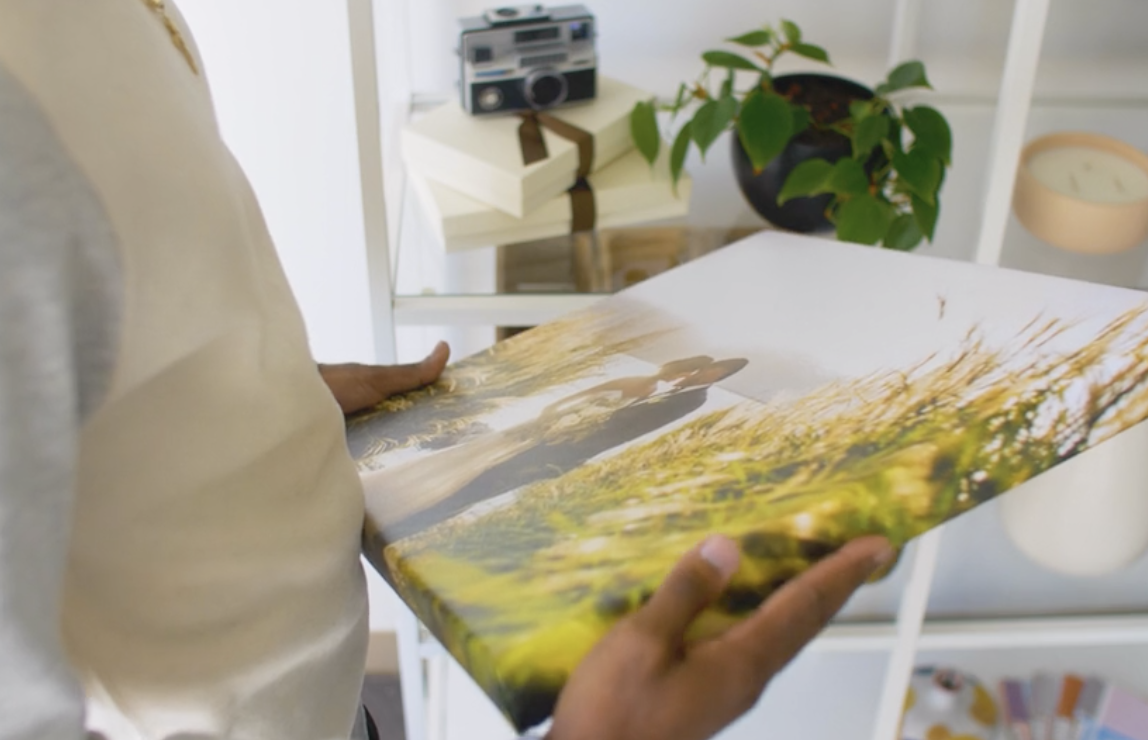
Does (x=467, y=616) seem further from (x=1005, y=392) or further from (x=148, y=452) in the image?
(x=1005, y=392)

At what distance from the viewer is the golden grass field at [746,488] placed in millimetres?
380

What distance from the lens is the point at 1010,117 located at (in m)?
0.72

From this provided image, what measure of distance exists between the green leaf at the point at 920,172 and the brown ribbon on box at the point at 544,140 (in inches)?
8.7

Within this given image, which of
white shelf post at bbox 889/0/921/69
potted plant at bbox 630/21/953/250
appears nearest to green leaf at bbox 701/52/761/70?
potted plant at bbox 630/21/953/250

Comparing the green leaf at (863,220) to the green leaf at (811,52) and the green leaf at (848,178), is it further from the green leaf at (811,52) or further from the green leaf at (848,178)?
the green leaf at (811,52)

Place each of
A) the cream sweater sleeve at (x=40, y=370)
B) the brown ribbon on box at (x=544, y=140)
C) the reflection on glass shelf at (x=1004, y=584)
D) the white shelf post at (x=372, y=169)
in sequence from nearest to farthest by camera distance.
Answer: the cream sweater sleeve at (x=40, y=370) < the white shelf post at (x=372, y=169) < the brown ribbon on box at (x=544, y=140) < the reflection on glass shelf at (x=1004, y=584)

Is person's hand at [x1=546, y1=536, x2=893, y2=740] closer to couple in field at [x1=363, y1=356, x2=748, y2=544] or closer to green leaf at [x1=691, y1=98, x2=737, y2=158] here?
couple in field at [x1=363, y1=356, x2=748, y2=544]

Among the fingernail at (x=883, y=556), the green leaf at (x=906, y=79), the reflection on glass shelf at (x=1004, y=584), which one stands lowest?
the reflection on glass shelf at (x=1004, y=584)

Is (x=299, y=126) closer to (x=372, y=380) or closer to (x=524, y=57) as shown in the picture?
(x=524, y=57)

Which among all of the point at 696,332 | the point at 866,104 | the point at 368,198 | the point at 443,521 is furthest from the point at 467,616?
the point at 866,104

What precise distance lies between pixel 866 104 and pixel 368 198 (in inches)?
14.2

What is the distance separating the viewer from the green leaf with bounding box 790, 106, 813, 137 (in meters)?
0.76

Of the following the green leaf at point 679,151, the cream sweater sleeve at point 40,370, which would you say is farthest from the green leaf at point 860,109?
the cream sweater sleeve at point 40,370

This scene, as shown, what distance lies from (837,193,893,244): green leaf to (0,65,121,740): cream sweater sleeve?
1.75ft
